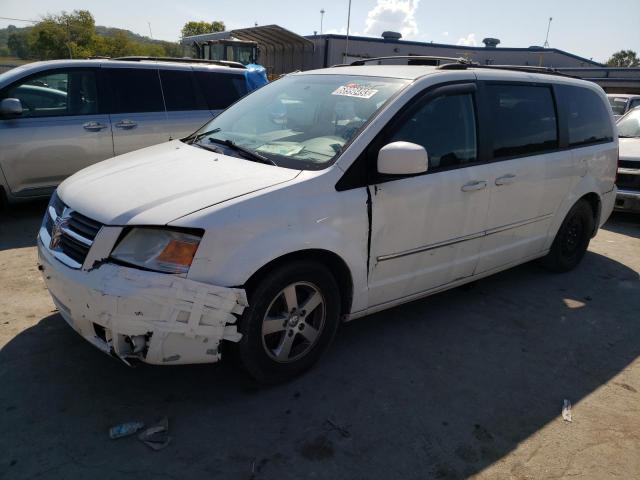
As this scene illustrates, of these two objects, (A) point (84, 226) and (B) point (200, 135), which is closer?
(A) point (84, 226)

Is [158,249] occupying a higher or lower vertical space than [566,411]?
higher

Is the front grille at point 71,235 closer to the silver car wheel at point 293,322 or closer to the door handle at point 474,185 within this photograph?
the silver car wheel at point 293,322

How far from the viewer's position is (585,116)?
184 inches

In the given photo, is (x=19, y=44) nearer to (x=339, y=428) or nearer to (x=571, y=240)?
(x=571, y=240)

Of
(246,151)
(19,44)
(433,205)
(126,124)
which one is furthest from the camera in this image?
(19,44)

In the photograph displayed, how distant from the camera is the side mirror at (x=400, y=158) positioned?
2.88m

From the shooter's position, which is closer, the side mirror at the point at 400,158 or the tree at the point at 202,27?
the side mirror at the point at 400,158

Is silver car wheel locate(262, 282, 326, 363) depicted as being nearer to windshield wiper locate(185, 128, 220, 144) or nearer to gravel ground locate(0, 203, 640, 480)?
gravel ground locate(0, 203, 640, 480)

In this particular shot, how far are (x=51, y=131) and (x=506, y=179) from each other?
4845 millimetres

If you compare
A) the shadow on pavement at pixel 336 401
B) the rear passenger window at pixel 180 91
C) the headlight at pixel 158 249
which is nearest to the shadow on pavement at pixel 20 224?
the shadow on pavement at pixel 336 401

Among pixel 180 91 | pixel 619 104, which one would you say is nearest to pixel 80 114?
pixel 180 91

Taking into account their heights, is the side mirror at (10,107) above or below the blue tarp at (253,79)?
below

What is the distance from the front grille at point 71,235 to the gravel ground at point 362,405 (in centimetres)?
75

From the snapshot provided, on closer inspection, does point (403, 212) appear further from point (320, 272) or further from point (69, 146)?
point (69, 146)
